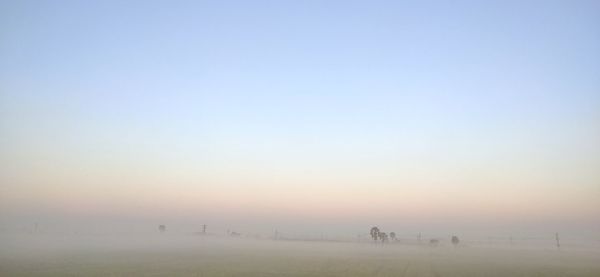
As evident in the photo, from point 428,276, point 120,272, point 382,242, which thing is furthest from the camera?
point 382,242

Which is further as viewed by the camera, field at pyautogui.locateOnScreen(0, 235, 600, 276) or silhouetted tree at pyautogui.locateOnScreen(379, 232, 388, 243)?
silhouetted tree at pyautogui.locateOnScreen(379, 232, 388, 243)

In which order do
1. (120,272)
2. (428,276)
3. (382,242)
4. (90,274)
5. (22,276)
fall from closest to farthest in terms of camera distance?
(22,276)
(90,274)
(120,272)
(428,276)
(382,242)

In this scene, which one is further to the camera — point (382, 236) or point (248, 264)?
point (382, 236)

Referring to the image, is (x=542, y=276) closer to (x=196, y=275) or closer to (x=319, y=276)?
(x=319, y=276)

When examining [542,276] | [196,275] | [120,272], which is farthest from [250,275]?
[542,276]

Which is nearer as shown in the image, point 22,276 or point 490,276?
point 22,276

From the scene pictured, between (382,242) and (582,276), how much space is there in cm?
15472

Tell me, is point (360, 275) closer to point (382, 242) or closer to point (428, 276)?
point (428, 276)

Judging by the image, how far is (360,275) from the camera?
4356 cm

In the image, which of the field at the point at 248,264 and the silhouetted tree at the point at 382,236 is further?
the silhouetted tree at the point at 382,236

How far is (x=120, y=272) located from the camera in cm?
4125

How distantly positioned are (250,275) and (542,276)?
3021cm

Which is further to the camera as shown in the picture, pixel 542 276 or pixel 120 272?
pixel 542 276

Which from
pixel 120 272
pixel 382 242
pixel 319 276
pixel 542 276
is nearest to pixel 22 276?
pixel 120 272
